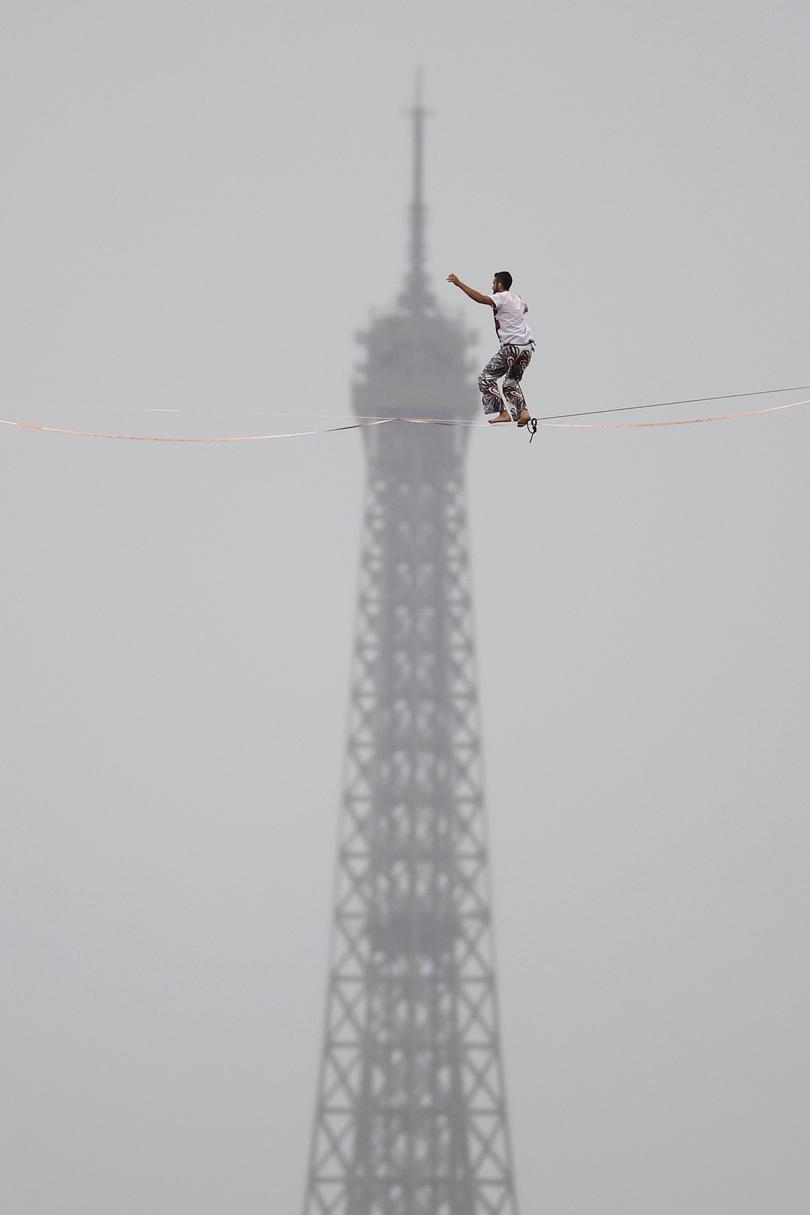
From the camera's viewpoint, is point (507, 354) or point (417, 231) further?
point (417, 231)

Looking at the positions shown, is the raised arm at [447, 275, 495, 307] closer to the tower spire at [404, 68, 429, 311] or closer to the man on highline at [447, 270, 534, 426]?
A: the man on highline at [447, 270, 534, 426]

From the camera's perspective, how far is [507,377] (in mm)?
12906

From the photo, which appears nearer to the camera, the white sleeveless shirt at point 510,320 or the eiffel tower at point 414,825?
the white sleeveless shirt at point 510,320

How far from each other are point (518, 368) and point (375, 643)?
28.6 m

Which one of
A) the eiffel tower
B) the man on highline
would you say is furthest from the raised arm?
the eiffel tower

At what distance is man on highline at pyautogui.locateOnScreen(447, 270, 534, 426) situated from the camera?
476 inches

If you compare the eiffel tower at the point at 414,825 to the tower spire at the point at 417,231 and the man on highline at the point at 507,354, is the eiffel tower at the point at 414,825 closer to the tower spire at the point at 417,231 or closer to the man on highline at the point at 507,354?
the tower spire at the point at 417,231

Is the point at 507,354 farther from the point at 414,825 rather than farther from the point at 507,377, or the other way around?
the point at 414,825

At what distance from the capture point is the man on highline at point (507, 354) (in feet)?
39.7

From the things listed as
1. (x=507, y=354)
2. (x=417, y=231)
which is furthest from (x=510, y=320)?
(x=417, y=231)

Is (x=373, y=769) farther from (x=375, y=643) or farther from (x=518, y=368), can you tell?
(x=518, y=368)

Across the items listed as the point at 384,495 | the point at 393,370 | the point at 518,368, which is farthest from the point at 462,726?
the point at 518,368

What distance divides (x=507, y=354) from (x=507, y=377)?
226mm

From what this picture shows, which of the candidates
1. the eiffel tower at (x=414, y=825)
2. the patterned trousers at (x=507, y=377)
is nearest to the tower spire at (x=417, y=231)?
the eiffel tower at (x=414, y=825)
